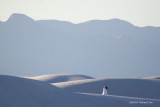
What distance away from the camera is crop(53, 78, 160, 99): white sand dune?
34.1 metres

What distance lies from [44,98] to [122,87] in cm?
1647

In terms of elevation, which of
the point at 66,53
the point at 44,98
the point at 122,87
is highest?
the point at 66,53

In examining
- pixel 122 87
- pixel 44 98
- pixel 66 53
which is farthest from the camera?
pixel 66 53

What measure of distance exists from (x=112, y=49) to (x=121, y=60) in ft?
23.3

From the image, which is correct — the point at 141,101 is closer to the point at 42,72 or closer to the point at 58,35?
the point at 42,72

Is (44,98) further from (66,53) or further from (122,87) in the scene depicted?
(66,53)

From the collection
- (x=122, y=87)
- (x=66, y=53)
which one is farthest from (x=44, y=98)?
(x=66, y=53)

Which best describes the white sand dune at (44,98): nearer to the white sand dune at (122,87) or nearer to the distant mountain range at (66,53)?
the white sand dune at (122,87)

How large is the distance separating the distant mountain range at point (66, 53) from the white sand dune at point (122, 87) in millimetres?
125185

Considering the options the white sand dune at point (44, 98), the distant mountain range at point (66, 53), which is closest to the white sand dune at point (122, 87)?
the white sand dune at point (44, 98)

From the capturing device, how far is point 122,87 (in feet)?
116

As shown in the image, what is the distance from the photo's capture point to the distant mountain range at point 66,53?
169 meters

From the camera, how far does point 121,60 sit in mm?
178375

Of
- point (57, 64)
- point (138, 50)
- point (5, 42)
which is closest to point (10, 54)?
point (5, 42)
